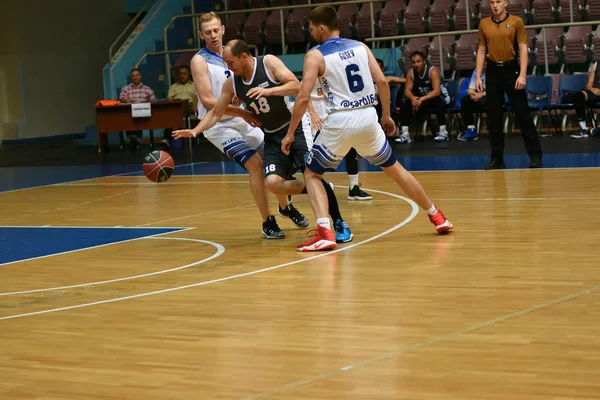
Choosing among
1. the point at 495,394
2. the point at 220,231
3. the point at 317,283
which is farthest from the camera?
the point at 220,231

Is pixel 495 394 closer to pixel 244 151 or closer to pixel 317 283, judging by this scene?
pixel 317 283

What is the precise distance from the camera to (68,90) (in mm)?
23484

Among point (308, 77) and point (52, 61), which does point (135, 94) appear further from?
point (308, 77)

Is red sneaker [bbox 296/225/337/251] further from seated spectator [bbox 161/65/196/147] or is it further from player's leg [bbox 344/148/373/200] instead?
seated spectator [bbox 161/65/196/147]

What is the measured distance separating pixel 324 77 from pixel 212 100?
1345 millimetres

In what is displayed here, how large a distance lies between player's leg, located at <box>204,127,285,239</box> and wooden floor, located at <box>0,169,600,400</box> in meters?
0.20

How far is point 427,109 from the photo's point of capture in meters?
16.8

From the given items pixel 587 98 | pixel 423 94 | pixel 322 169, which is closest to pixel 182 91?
pixel 423 94

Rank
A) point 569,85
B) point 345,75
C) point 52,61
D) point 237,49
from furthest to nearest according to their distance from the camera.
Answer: point 52,61 → point 569,85 → point 237,49 → point 345,75

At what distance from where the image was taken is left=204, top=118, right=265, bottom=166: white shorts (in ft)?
26.2

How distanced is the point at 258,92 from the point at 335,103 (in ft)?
1.78

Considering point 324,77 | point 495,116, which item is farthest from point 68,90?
point 324,77

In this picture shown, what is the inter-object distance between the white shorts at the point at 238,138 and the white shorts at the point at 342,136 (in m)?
0.97

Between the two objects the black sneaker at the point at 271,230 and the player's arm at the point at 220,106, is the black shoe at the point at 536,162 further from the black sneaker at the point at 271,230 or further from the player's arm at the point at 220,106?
the player's arm at the point at 220,106
